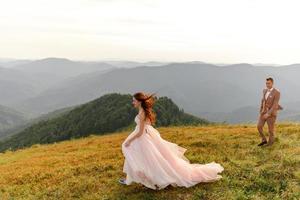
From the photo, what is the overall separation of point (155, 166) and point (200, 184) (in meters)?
2.06

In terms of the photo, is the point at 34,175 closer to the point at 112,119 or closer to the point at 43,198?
the point at 43,198

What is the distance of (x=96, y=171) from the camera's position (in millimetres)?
19172

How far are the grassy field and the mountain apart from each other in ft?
355

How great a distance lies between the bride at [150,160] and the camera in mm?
14367

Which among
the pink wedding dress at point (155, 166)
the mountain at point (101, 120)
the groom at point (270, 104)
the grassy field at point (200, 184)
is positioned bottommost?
the mountain at point (101, 120)

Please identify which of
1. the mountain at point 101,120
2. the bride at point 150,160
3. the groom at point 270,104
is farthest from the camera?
the mountain at point 101,120

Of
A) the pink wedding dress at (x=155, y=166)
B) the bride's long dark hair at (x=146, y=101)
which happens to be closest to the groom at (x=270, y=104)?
the pink wedding dress at (x=155, y=166)

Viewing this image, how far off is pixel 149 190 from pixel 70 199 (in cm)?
303

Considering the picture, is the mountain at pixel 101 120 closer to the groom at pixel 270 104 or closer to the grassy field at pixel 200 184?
the grassy field at pixel 200 184

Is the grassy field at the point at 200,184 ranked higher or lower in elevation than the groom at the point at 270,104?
lower

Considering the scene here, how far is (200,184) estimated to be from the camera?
15.2 m

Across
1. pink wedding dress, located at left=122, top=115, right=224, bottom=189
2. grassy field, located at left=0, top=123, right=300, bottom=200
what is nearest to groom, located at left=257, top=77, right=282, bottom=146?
grassy field, located at left=0, top=123, right=300, bottom=200

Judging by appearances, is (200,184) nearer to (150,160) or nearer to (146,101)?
(150,160)

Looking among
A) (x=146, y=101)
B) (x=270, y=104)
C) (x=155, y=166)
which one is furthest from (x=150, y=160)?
(x=270, y=104)
